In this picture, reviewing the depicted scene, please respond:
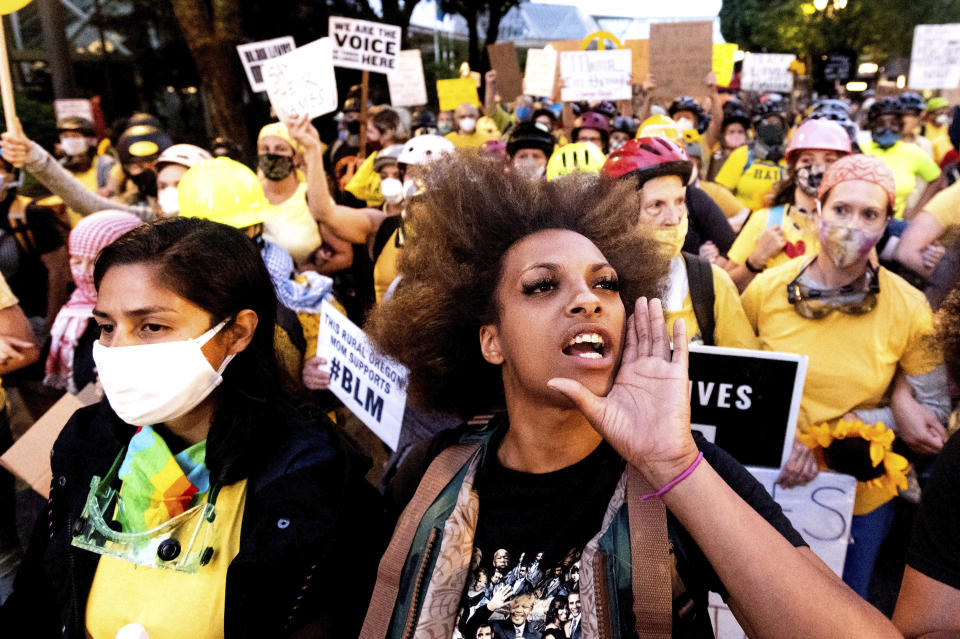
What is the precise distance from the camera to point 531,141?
593 cm

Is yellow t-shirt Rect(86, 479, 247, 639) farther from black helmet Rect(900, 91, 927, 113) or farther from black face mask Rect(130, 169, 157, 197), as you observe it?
black helmet Rect(900, 91, 927, 113)

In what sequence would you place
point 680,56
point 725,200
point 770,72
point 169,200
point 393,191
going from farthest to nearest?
point 770,72, point 680,56, point 725,200, point 393,191, point 169,200

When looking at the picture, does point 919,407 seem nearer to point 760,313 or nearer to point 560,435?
point 760,313

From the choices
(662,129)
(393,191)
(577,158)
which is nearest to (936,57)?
(662,129)

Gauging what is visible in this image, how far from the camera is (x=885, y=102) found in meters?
7.33

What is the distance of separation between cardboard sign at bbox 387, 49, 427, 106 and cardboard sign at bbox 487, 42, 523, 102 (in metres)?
2.08

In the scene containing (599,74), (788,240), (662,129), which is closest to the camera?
(788,240)

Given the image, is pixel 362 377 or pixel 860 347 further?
pixel 362 377

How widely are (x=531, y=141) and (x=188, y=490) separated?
4586 millimetres

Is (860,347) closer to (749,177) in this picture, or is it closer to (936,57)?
(749,177)

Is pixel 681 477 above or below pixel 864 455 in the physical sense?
above

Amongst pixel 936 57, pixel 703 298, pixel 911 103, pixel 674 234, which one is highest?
pixel 936 57

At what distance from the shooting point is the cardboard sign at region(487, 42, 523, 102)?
11.9 m

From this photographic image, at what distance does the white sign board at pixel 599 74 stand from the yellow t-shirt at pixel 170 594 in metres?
6.98
